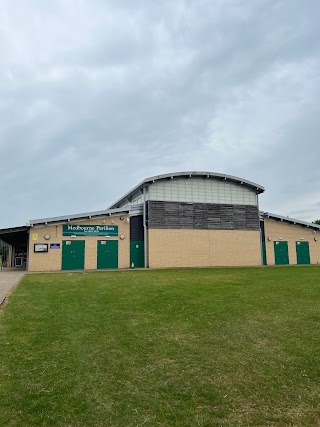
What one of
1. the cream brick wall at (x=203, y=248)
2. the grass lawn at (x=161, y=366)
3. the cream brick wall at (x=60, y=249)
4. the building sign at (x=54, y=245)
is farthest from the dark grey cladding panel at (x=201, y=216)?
the grass lawn at (x=161, y=366)

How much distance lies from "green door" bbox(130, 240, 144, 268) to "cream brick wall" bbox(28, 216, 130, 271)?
346mm

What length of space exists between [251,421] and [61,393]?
2203 millimetres

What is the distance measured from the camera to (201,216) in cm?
3034

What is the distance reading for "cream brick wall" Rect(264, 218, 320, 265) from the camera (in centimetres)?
3339

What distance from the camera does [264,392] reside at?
4156 mm

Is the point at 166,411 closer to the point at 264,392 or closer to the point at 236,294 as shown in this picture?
the point at 264,392

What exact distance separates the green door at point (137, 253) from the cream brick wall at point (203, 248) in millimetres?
857

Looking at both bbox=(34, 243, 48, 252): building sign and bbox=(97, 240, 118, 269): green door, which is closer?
bbox=(34, 243, 48, 252): building sign

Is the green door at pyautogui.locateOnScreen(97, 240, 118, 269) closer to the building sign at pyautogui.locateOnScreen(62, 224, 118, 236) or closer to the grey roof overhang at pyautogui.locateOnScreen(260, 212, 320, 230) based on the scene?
the building sign at pyautogui.locateOnScreen(62, 224, 118, 236)

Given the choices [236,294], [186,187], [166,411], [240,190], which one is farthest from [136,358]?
[240,190]

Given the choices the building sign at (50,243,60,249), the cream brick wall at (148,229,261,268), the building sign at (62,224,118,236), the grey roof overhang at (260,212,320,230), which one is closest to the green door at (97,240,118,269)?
the building sign at (62,224,118,236)

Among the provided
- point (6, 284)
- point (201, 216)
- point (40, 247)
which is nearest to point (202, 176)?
point (201, 216)

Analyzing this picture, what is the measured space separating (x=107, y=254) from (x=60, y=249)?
3.64 meters

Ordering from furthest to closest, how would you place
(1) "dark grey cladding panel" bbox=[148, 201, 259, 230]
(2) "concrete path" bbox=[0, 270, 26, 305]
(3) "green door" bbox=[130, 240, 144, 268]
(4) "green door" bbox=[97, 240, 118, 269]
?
(1) "dark grey cladding panel" bbox=[148, 201, 259, 230]
(3) "green door" bbox=[130, 240, 144, 268]
(4) "green door" bbox=[97, 240, 118, 269]
(2) "concrete path" bbox=[0, 270, 26, 305]
